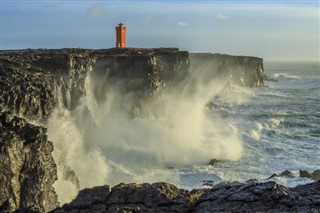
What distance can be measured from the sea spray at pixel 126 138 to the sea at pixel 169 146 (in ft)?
0.19

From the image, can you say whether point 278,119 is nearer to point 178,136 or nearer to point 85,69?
point 178,136

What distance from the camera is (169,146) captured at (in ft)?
100

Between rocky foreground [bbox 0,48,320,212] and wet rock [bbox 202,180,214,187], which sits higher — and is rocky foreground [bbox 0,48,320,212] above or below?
above

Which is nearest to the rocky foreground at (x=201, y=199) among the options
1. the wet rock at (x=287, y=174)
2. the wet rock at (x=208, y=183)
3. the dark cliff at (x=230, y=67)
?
the wet rock at (x=208, y=183)

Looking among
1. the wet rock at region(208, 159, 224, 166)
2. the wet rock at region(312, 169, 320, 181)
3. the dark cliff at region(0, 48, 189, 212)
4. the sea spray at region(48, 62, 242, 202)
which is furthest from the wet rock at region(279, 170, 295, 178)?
the dark cliff at region(0, 48, 189, 212)

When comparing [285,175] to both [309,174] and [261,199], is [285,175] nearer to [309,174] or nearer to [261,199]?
[309,174]

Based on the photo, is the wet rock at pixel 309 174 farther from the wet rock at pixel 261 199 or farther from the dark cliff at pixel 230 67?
the dark cliff at pixel 230 67

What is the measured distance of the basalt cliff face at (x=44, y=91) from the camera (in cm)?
1330

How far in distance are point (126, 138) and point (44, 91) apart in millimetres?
13139

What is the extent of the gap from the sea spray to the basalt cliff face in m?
0.59

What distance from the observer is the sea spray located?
22.7 m

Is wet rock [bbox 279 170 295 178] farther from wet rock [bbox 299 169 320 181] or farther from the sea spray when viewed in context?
the sea spray

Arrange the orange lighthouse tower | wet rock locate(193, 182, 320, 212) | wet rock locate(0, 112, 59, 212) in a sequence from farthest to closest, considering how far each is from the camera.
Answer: the orange lighthouse tower, wet rock locate(0, 112, 59, 212), wet rock locate(193, 182, 320, 212)

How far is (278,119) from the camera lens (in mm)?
45781
